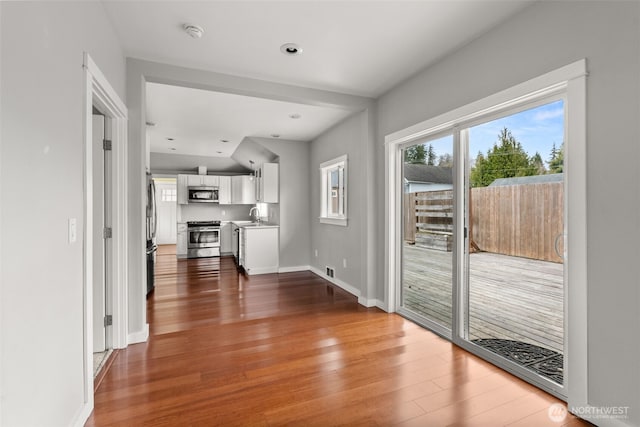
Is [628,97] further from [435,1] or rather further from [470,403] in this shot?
[470,403]

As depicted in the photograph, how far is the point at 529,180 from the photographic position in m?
2.27

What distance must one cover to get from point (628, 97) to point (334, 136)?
381cm

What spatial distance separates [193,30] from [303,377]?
2729mm

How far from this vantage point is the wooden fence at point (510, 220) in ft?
6.94

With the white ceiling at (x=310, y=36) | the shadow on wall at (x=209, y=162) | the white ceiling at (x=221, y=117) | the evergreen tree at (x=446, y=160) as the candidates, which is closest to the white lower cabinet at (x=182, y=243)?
the shadow on wall at (x=209, y=162)

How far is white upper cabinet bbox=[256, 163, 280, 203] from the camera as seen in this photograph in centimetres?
596

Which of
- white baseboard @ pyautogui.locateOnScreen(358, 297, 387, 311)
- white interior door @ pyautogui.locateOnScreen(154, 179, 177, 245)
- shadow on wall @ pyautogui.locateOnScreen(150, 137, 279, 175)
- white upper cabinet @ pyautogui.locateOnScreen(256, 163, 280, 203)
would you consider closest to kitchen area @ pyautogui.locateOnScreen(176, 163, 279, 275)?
shadow on wall @ pyautogui.locateOnScreen(150, 137, 279, 175)

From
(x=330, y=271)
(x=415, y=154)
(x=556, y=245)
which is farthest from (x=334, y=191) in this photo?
(x=556, y=245)

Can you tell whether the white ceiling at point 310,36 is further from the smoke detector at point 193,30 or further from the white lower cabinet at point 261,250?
the white lower cabinet at point 261,250

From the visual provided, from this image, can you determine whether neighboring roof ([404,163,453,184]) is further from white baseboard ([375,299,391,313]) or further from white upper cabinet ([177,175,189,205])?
white upper cabinet ([177,175,189,205])

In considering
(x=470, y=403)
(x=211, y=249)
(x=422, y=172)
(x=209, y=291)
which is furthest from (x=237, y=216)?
(x=470, y=403)

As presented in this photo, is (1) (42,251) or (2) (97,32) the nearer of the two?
(1) (42,251)

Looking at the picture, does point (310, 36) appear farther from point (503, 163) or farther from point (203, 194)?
point (203, 194)

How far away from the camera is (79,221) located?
71.1 inches
